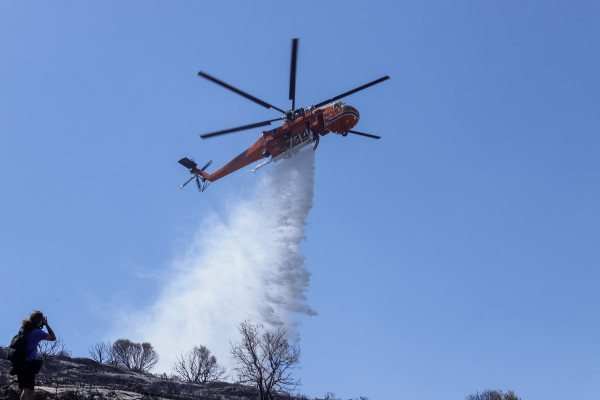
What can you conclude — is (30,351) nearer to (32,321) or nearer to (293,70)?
(32,321)

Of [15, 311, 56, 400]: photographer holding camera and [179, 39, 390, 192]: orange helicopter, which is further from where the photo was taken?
[179, 39, 390, 192]: orange helicopter

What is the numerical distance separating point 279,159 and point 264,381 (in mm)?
15423

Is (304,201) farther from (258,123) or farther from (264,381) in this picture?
(264,381)

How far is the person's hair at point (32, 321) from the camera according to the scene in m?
10.5

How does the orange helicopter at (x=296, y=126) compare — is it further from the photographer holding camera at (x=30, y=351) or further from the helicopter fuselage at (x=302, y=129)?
the photographer holding camera at (x=30, y=351)

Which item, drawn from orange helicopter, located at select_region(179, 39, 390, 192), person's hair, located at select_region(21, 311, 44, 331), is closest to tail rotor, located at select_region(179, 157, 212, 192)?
orange helicopter, located at select_region(179, 39, 390, 192)

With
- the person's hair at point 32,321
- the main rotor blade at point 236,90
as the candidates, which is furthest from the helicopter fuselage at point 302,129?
the person's hair at point 32,321

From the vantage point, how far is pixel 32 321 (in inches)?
416

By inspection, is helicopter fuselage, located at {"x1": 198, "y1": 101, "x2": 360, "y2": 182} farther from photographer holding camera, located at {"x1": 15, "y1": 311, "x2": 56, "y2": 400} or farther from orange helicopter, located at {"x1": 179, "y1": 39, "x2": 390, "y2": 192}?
photographer holding camera, located at {"x1": 15, "y1": 311, "x2": 56, "y2": 400}

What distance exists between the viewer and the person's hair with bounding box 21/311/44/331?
10.5 meters

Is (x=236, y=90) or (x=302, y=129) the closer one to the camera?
(x=236, y=90)

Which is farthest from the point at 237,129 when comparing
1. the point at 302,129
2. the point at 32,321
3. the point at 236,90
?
the point at 32,321

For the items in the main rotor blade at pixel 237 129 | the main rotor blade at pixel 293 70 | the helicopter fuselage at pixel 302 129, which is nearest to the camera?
the main rotor blade at pixel 293 70

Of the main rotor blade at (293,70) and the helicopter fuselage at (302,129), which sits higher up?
the main rotor blade at (293,70)
